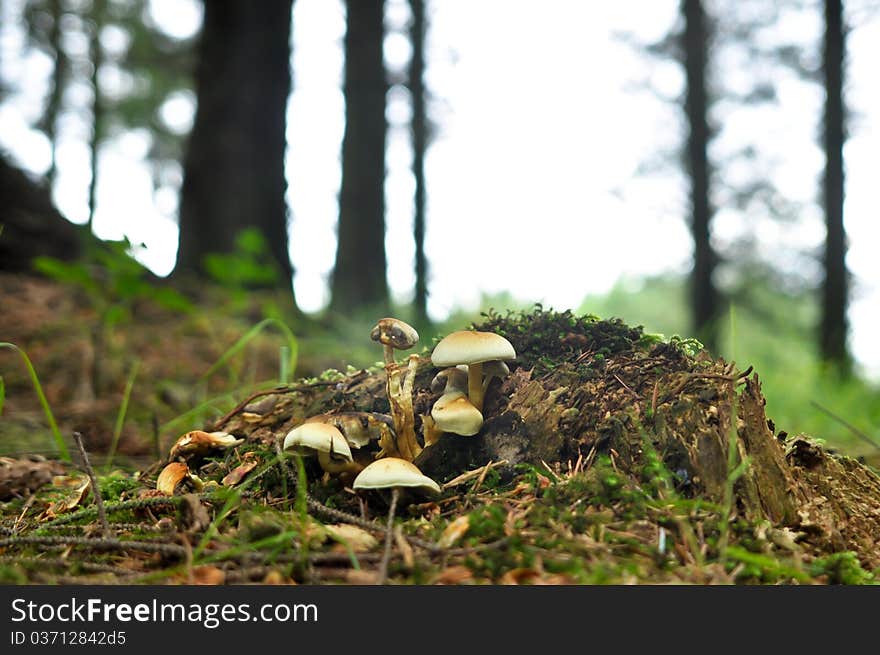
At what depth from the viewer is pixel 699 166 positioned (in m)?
10.2

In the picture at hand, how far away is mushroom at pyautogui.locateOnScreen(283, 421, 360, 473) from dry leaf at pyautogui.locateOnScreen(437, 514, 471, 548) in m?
0.43

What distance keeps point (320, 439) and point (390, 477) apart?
254 mm

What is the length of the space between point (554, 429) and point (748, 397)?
63 cm

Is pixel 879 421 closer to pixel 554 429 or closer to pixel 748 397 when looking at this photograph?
pixel 748 397

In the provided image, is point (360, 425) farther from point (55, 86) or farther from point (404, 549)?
point (55, 86)

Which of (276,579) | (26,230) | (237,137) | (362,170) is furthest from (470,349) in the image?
(362,170)

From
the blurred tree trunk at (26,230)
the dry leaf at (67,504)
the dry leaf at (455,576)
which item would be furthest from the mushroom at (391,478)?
the blurred tree trunk at (26,230)

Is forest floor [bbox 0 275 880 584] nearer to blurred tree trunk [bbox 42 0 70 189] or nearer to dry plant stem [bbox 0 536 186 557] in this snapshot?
dry plant stem [bbox 0 536 186 557]

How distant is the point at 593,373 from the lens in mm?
2209

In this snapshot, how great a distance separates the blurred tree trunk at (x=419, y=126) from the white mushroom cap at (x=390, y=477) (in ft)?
36.8

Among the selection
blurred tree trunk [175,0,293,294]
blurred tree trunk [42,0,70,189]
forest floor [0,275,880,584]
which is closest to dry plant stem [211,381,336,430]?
forest floor [0,275,880,584]
